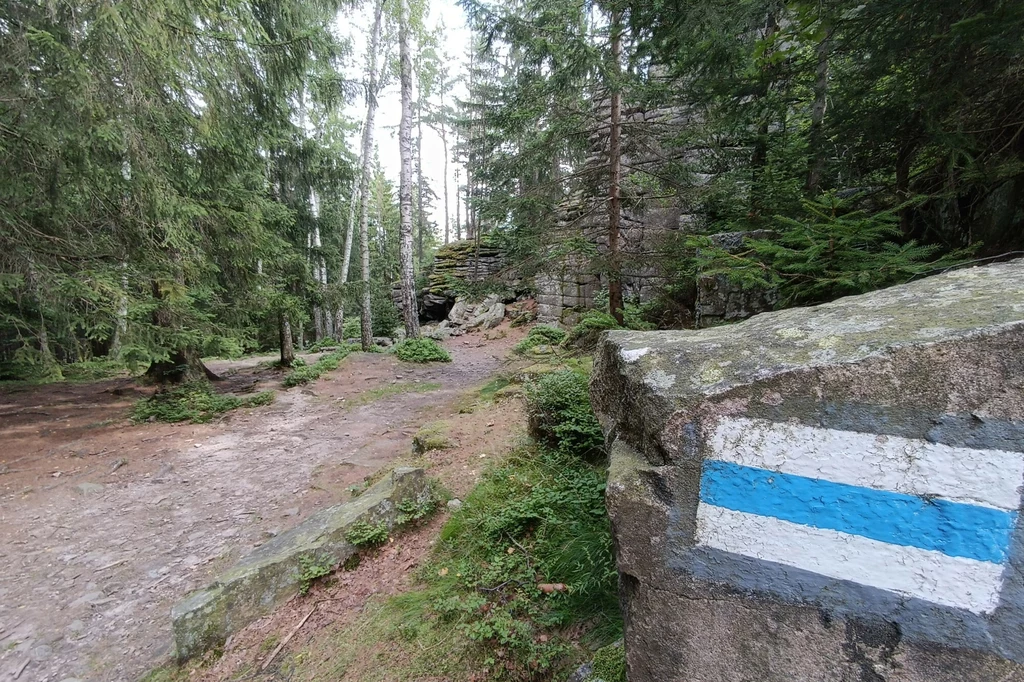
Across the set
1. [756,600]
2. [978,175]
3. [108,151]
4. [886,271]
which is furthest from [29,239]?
[978,175]

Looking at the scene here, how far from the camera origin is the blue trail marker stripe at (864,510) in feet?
3.48

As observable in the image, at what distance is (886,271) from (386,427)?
6732 mm

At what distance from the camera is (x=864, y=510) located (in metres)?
1.16

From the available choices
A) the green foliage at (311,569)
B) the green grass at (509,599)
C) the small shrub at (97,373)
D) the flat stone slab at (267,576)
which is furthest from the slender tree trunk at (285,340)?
the green grass at (509,599)

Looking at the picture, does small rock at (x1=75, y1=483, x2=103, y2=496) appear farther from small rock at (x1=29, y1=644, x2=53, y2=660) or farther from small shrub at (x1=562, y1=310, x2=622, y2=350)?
small shrub at (x1=562, y1=310, x2=622, y2=350)

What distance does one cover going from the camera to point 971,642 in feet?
3.59

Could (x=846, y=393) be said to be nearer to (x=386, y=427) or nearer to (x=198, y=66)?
(x=386, y=427)

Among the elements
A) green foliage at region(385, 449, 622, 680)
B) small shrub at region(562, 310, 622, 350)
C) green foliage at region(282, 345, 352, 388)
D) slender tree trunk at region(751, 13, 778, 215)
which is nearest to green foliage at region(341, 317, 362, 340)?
green foliage at region(282, 345, 352, 388)

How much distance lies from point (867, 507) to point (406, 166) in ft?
45.2

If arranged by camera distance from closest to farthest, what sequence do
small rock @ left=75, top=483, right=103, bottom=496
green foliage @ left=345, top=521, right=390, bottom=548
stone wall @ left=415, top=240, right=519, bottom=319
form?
green foliage @ left=345, top=521, right=390, bottom=548 → small rock @ left=75, top=483, right=103, bottom=496 → stone wall @ left=415, top=240, right=519, bottom=319

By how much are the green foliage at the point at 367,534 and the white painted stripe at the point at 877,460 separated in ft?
10.0

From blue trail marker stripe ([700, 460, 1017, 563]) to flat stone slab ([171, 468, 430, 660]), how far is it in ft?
10.1

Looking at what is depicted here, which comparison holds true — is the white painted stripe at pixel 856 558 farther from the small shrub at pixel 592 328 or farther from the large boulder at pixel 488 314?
Result: the large boulder at pixel 488 314

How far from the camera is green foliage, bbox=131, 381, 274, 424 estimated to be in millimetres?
7754
